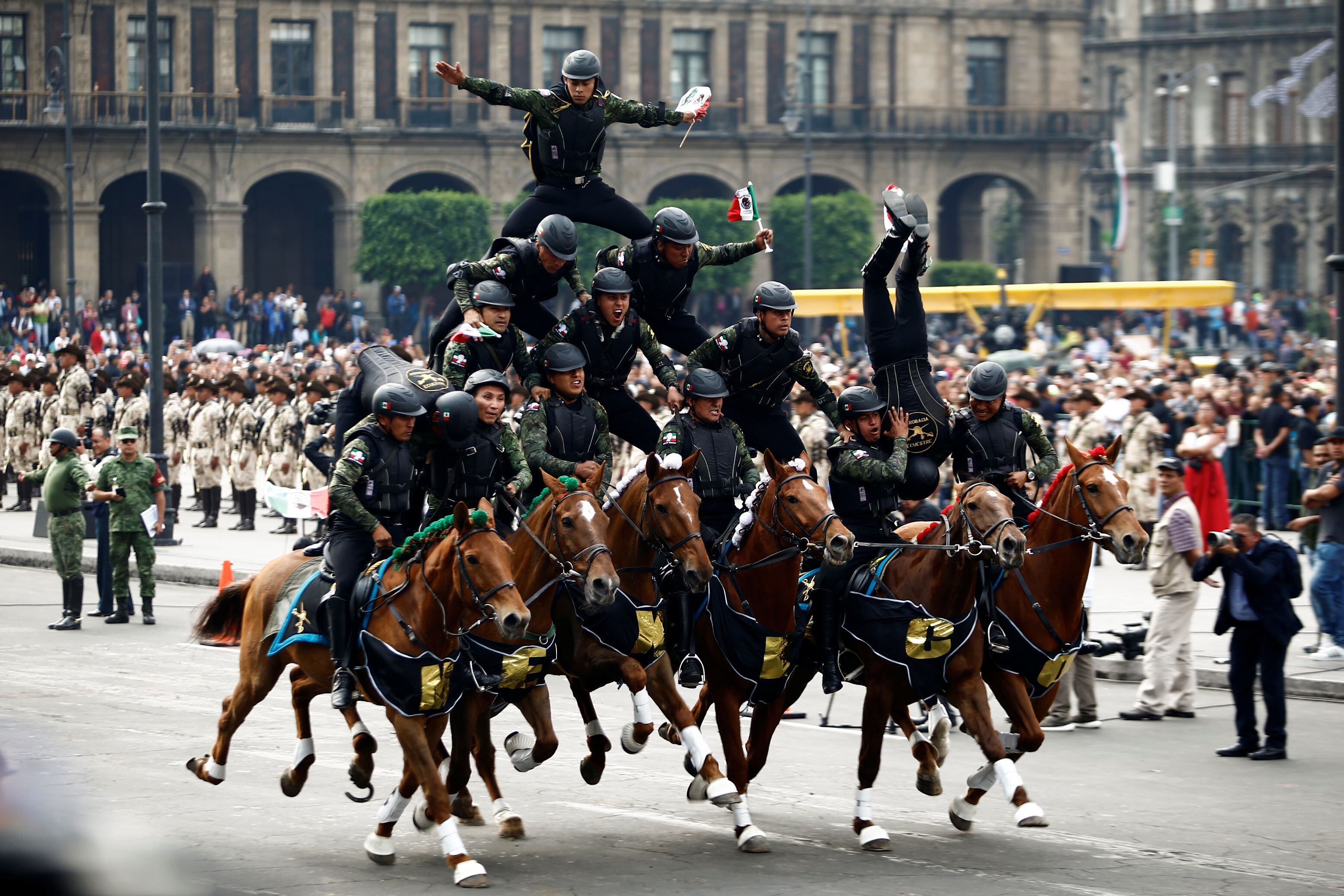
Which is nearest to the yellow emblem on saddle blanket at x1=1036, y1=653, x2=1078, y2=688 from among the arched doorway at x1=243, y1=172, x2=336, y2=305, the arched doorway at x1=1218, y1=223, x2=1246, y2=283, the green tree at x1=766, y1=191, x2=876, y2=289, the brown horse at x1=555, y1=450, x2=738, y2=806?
the brown horse at x1=555, y1=450, x2=738, y2=806

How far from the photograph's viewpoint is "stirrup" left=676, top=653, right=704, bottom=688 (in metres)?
10.4

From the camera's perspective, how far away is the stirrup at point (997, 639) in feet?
34.1

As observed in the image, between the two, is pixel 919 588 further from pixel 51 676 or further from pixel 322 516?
pixel 322 516

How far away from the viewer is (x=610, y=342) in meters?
11.5

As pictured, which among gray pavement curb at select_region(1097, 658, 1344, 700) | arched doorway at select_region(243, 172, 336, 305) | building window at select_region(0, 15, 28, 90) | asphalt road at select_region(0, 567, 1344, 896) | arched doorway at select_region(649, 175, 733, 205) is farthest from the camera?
arched doorway at select_region(649, 175, 733, 205)

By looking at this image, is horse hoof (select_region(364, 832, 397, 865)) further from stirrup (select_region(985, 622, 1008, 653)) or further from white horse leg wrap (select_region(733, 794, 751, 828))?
stirrup (select_region(985, 622, 1008, 653))

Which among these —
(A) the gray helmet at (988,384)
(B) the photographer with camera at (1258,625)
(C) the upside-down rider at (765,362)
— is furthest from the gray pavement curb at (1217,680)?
(C) the upside-down rider at (765,362)

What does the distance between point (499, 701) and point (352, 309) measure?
43.3 meters

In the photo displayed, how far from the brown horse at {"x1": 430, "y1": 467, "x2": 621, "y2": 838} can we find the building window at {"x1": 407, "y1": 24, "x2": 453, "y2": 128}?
49115 mm

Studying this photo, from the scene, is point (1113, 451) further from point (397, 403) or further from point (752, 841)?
point (397, 403)

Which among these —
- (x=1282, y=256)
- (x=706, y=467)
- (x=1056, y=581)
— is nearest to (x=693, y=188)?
(x=1282, y=256)

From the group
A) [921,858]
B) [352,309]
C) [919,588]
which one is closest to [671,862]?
[921,858]

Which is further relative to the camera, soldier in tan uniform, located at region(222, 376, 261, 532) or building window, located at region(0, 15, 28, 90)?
building window, located at region(0, 15, 28, 90)

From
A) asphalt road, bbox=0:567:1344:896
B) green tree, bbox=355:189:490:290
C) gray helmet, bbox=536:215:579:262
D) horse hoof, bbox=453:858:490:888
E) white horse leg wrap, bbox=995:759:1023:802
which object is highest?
green tree, bbox=355:189:490:290
